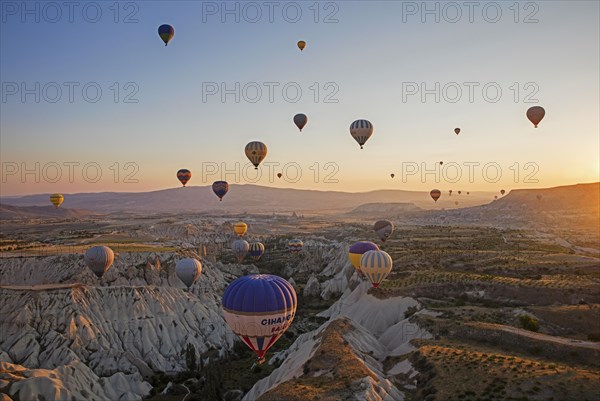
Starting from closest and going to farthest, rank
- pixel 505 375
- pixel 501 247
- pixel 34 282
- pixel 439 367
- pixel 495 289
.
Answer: pixel 505 375
pixel 439 367
pixel 495 289
pixel 34 282
pixel 501 247

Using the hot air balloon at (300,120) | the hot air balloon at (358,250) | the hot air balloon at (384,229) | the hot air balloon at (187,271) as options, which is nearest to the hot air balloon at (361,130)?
the hot air balloon at (300,120)

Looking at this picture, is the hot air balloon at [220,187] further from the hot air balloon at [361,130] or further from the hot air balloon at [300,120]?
the hot air balloon at [361,130]

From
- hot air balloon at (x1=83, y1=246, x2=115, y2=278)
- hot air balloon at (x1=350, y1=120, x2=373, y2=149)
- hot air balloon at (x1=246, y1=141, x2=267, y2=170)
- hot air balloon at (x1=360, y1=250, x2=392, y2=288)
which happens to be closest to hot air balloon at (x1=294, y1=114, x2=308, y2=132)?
hot air balloon at (x1=350, y1=120, x2=373, y2=149)

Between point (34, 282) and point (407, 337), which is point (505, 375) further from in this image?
point (34, 282)

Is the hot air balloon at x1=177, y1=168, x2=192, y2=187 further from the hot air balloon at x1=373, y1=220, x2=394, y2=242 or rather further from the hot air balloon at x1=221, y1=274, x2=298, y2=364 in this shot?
the hot air balloon at x1=221, y1=274, x2=298, y2=364

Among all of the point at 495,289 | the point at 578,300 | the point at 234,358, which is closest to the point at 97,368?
the point at 234,358

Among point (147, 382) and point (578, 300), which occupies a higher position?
point (578, 300)
